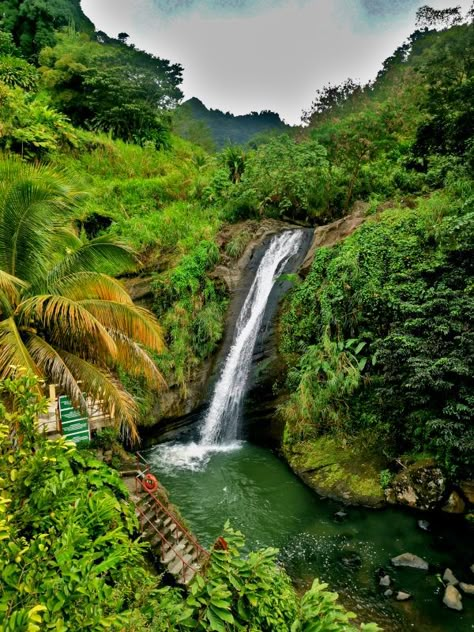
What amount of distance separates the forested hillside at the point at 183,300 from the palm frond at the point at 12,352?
0.05 metres

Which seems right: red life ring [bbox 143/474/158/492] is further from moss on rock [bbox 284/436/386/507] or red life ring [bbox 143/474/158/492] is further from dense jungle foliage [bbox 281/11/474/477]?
dense jungle foliage [bbox 281/11/474/477]

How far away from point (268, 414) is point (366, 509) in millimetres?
4358

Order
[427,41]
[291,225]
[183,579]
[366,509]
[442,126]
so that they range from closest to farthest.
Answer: [183,579] → [366,509] → [442,126] → [291,225] → [427,41]

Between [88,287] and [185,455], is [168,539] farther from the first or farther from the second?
[88,287]

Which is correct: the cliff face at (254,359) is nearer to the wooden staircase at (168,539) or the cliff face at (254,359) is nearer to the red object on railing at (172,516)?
the red object on railing at (172,516)

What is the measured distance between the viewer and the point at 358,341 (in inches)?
462

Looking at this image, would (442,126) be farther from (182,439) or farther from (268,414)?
(182,439)

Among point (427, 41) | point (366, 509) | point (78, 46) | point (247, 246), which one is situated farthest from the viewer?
point (427, 41)

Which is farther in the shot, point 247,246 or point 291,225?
point 291,225

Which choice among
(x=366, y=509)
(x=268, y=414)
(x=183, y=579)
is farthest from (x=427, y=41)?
(x=183, y=579)

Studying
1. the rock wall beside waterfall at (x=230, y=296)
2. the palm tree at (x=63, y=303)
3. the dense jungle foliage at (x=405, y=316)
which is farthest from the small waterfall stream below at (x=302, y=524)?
the palm tree at (x=63, y=303)

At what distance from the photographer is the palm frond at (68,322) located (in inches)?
247

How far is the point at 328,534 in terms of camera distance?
8.99 metres

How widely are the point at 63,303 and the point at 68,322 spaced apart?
41cm
